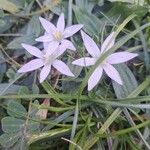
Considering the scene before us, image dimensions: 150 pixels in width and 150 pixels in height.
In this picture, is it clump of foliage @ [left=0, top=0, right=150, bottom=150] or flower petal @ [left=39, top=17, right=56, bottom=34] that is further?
flower petal @ [left=39, top=17, right=56, bottom=34]

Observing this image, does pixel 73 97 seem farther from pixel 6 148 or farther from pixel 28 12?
pixel 28 12

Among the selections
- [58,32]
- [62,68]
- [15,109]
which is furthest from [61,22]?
[15,109]

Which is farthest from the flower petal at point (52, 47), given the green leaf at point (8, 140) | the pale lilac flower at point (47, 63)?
the green leaf at point (8, 140)

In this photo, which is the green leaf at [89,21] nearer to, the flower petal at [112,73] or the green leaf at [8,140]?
the flower petal at [112,73]

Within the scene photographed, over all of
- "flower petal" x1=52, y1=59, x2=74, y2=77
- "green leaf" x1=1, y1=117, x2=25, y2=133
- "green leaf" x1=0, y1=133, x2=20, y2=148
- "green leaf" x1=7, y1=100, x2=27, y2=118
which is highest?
"flower petal" x1=52, y1=59, x2=74, y2=77

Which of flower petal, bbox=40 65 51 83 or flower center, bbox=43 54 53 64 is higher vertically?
flower center, bbox=43 54 53 64

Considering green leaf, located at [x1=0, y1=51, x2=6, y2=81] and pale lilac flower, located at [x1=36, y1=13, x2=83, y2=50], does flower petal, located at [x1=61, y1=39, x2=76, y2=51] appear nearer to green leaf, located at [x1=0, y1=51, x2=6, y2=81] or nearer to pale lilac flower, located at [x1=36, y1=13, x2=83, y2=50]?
pale lilac flower, located at [x1=36, y1=13, x2=83, y2=50]

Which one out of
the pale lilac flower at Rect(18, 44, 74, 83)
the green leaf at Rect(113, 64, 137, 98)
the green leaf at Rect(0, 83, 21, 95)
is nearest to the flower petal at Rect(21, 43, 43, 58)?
the pale lilac flower at Rect(18, 44, 74, 83)
